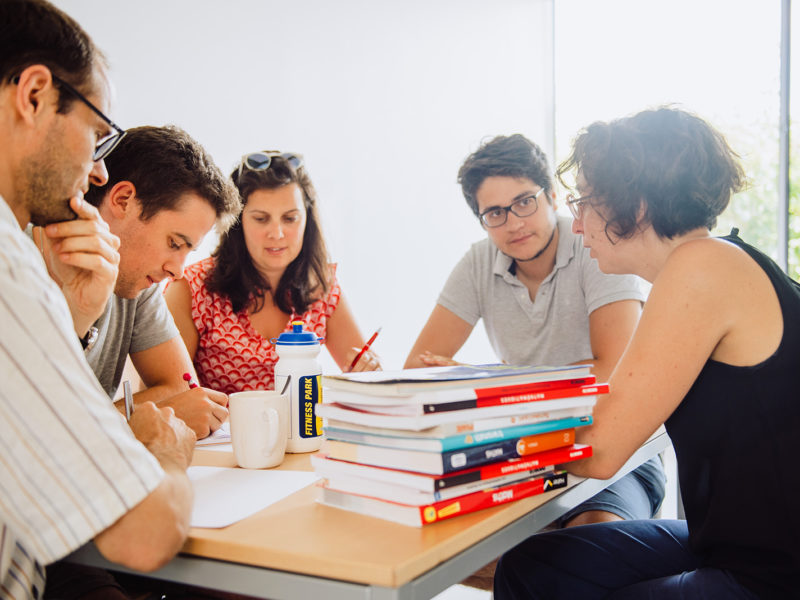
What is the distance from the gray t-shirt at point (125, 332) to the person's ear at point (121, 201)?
217 mm

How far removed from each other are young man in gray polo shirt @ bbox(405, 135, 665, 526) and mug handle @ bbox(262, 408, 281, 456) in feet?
3.13

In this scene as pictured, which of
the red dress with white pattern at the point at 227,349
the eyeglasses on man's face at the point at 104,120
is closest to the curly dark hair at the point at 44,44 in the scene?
the eyeglasses on man's face at the point at 104,120

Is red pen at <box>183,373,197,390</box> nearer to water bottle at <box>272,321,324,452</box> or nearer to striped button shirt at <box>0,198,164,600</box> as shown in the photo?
water bottle at <box>272,321,324,452</box>

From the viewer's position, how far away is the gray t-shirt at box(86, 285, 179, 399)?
5.74 ft

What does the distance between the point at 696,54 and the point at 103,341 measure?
428cm

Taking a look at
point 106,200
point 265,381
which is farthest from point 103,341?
point 265,381

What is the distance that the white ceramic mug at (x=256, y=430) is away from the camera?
3.70ft

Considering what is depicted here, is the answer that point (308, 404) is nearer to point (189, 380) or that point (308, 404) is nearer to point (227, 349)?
point (189, 380)

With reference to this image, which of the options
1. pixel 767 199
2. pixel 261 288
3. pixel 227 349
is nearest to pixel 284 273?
pixel 261 288

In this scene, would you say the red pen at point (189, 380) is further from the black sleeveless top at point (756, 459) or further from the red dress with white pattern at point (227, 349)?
the black sleeveless top at point (756, 459)

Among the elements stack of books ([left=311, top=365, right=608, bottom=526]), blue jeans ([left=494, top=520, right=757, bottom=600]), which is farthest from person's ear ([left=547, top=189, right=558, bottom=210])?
stack of books ([left=311, top=365, right=608, bottom=526])

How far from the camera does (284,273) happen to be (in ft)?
7.76

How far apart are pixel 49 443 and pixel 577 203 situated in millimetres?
1065

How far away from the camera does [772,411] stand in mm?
1052
